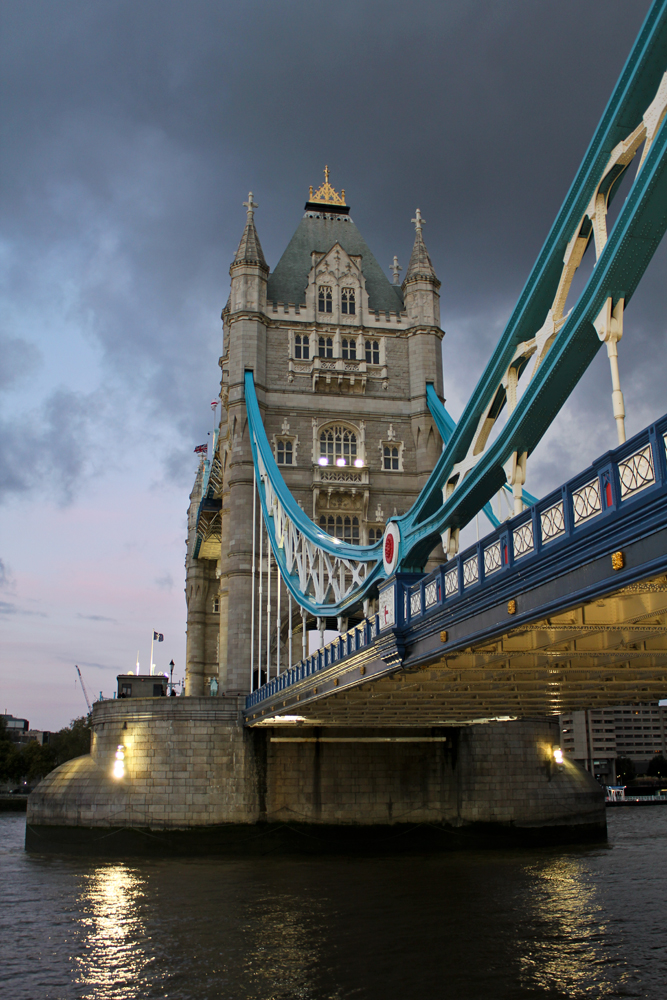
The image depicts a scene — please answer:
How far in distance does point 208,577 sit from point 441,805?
98.4 ft

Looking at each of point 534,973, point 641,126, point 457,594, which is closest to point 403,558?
point 457,594

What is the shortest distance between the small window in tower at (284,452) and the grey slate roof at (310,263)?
26.3 ft

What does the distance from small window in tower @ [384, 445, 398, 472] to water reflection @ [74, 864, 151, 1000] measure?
21743 mm

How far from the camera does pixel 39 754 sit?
291 feet

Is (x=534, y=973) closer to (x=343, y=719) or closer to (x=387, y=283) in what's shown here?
(x=343, y=719)

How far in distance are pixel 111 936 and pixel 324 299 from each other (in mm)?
32854

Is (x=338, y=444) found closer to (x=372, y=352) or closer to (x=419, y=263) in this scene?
(x=372, y=352)

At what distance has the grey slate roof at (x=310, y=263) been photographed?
45.1 m

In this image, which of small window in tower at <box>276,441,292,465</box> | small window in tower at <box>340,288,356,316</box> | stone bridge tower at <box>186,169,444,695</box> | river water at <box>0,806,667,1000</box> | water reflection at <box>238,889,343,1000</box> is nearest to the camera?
water reflection at <box>238,889,343,1000</box>

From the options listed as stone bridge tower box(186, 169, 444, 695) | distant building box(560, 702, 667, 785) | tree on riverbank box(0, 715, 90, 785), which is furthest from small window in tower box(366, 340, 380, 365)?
distant building box(560, 702, 667, 785)

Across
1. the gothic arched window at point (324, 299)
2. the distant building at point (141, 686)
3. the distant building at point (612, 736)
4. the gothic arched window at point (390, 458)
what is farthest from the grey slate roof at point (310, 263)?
the distant building at point (612, 736)

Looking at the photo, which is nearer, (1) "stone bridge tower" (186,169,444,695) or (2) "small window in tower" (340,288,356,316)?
(1) "stone bridge tower" (186,169,444,695)

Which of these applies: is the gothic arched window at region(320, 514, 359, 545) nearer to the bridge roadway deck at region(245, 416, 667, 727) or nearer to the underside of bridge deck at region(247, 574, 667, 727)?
the underside of bridge deck at region(247, 574, 667, 727)

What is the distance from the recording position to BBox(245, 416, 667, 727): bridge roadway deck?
29.7 feet
